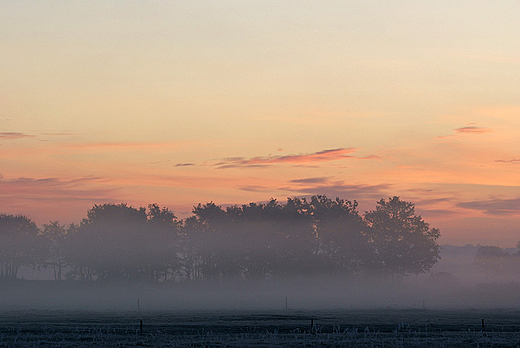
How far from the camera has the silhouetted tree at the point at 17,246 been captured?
600 feet

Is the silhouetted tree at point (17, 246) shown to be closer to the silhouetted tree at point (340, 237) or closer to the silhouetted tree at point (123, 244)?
the silhouetted tree at point (123, 244)

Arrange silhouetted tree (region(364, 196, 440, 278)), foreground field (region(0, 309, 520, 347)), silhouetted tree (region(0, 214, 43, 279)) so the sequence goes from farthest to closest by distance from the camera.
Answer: silhouetted tree (region(0, 214, 43, 279)), silhouetted tree (region(364, 196, 440, 278)), foreground field (region(0, 309, 520, 347))

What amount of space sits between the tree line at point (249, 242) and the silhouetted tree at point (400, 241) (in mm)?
225

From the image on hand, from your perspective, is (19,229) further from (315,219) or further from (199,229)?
(315,219)

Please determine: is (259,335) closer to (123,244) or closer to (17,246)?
(123,244)

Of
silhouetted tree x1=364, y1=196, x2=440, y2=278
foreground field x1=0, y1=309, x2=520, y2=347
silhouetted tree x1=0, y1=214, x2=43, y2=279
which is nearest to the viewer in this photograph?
foreground field x1=0, y1=309, x2=520, y2=347

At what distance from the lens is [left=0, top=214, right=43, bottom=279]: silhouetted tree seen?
7205 inches

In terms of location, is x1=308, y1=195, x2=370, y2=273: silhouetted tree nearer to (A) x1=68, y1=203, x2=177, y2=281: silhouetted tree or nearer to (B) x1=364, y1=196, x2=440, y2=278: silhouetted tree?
(B) x1=364, y1=196, x2=440, y2=278: silhouetted tree

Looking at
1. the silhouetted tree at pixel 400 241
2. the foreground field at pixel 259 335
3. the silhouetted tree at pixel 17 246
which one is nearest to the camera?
the foreground field at pixel 259 335

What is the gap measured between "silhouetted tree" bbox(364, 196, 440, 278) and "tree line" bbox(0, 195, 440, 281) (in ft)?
0.74

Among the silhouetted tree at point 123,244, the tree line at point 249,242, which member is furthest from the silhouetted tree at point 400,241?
the silhouetted tree at point 123,244

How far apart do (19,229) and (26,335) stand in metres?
141

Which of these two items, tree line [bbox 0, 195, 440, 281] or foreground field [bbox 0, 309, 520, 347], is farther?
tree line [bbox 0, 195, 440, 281]

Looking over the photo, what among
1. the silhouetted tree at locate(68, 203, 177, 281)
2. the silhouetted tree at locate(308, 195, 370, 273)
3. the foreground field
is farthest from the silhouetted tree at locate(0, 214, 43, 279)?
the foreground field
